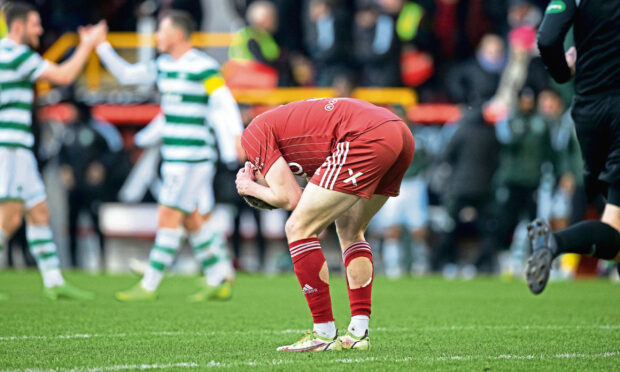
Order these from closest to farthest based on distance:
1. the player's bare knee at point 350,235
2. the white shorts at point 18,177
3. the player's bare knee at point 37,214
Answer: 1. the player's bare knee at point 350,235
2. the white shorts at point 18,177
3. the player's bare knee at point 37,214

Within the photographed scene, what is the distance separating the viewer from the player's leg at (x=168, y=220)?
9.61 metres

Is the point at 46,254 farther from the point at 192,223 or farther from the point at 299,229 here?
the point at 299,229

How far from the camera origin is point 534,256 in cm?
601

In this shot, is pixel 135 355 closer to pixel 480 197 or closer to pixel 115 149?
pixel 480 197

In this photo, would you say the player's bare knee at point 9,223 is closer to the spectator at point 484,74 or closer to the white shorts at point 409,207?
the white shorts at point 409,207

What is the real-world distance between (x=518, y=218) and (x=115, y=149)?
6477 millimetres

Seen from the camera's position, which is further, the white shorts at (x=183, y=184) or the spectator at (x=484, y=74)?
the spectator at (x=484, y=74)

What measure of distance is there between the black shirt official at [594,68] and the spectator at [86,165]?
10.5 metres

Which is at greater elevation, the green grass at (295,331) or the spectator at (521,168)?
the green grass at (295,331)

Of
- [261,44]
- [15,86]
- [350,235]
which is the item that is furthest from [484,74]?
[350,235]

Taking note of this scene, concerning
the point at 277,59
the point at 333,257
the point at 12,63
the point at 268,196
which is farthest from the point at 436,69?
the point at 268,196

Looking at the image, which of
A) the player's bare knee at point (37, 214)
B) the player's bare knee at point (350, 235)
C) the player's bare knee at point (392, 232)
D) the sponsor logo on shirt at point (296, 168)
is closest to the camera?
the sponsor logo on shirt at point (296, 168)

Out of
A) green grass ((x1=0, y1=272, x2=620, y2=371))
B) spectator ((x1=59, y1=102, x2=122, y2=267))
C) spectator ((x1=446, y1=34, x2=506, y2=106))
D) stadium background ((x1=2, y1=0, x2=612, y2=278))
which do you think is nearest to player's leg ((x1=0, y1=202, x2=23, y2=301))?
green grass ((x1=0, y1=272, x2=620, y2=371))

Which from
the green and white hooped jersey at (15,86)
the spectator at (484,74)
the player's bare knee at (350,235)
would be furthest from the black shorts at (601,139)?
the spectator at (484,74)
